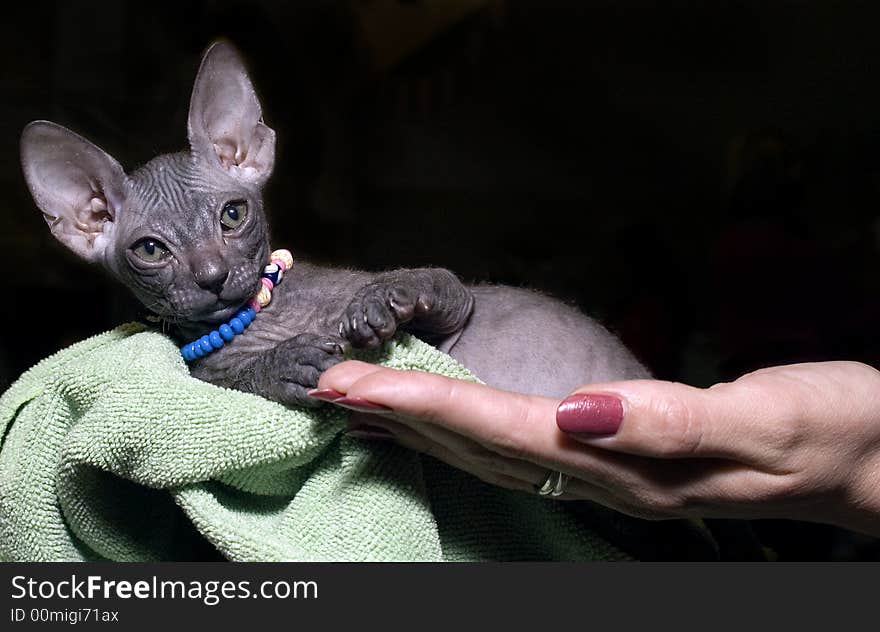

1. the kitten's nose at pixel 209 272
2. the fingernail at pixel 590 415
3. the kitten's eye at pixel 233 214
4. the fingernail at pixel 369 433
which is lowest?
the fingernail at pixel 369 433

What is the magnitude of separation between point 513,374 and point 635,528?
0.24 metres

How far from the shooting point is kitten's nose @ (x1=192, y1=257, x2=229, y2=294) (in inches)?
40.1

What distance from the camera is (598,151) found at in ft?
6.61

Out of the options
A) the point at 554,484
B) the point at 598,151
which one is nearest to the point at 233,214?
the point at 554,484

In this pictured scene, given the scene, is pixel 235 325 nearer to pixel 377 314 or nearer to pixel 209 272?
pixel 209 272

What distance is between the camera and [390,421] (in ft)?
3.03

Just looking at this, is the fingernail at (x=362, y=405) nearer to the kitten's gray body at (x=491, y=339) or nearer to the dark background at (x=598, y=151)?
the kitten's gray body at (x=491, y=339)

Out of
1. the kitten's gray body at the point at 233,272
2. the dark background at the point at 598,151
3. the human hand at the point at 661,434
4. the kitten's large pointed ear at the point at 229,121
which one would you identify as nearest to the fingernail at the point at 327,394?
the human hand at the point at 661,434

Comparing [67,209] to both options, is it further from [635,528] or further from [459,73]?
[459,73]

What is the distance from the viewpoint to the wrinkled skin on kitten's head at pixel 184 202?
3.44 ft

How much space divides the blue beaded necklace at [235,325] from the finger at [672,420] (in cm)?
44

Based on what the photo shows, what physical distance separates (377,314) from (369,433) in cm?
12

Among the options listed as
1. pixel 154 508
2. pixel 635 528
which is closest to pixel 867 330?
pixel 635 528

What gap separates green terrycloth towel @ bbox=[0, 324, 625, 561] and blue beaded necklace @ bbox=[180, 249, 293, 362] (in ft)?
0.13
